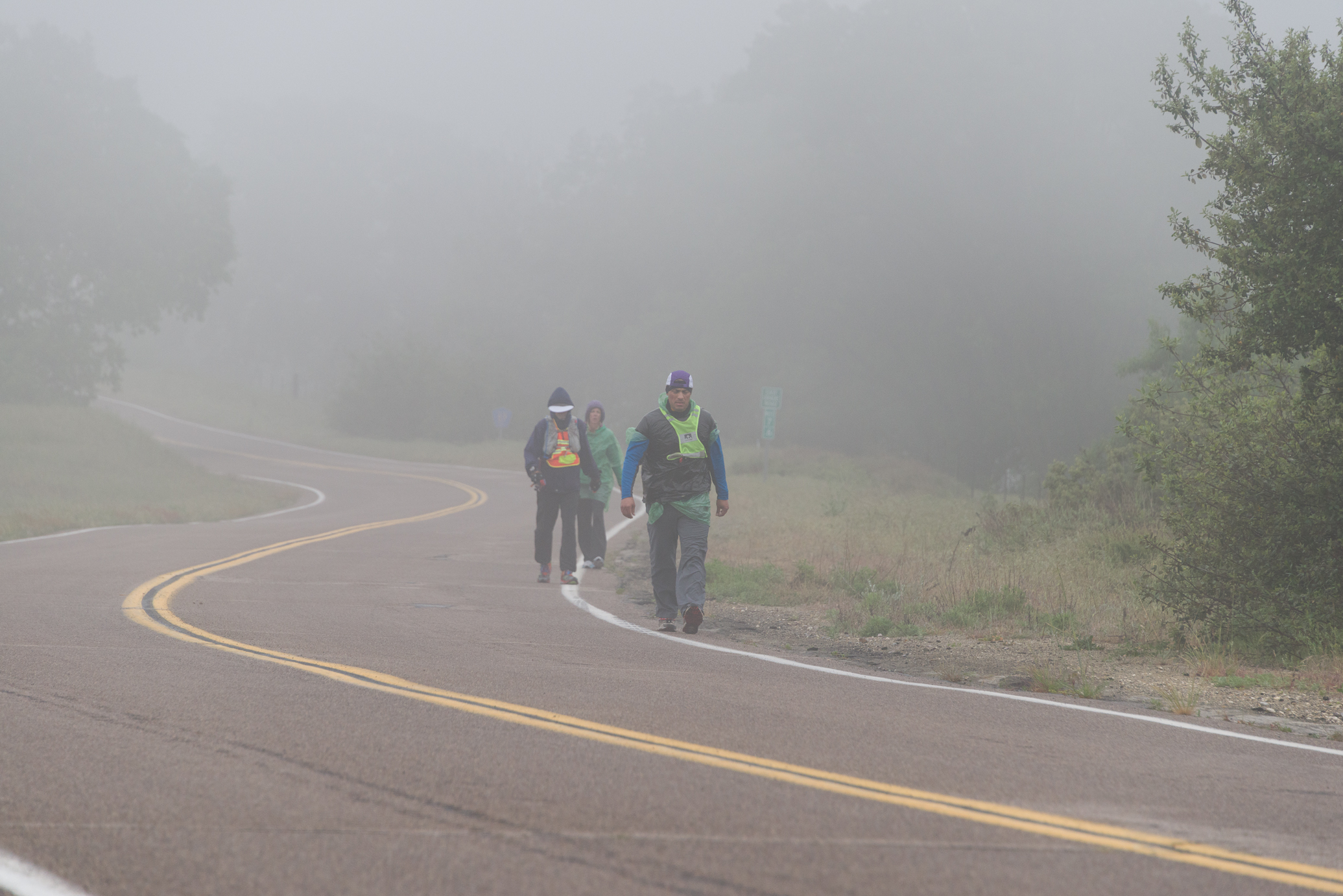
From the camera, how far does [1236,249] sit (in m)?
8.94

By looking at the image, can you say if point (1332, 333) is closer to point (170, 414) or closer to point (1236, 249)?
point (1236, 249)

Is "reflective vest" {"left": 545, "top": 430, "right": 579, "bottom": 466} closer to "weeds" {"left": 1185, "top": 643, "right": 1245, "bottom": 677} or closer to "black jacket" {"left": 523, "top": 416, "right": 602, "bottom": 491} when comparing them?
"black jacket" {"left": 523, "top": 416, "right": 602, "bottom": 491}

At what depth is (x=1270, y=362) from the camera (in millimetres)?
9641

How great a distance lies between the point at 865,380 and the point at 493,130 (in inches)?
2738

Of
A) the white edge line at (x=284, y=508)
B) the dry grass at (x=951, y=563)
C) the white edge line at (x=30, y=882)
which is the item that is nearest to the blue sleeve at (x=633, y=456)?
the dry grass at (x=951, y=563)

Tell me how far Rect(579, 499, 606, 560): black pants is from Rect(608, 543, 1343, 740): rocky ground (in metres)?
3.16

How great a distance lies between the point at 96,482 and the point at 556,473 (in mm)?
22147

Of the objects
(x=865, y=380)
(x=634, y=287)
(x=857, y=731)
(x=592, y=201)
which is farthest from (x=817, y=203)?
(x=857, y=731)

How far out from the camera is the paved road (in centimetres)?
344

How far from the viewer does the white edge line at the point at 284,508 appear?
72.3 feet

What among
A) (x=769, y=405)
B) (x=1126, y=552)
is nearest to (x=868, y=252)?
(x=769, y=405)

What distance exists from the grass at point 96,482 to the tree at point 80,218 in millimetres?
2162

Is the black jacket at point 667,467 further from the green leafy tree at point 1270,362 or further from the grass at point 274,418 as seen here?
the grass at point 274,418

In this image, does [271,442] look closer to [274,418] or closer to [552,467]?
[274,418]
